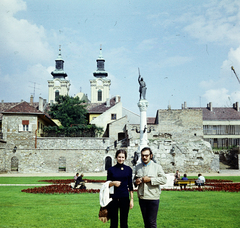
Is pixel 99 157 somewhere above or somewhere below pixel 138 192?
below

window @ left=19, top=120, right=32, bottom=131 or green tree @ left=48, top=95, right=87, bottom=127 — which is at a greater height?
green tree @ left=48, top=95, right=87, bottom=127

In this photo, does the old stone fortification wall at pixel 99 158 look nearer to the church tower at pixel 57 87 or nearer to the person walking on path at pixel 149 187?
the person walking on path at pixel 149 187

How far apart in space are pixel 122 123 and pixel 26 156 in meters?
16.7

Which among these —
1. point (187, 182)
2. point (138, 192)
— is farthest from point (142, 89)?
point (138, 192)

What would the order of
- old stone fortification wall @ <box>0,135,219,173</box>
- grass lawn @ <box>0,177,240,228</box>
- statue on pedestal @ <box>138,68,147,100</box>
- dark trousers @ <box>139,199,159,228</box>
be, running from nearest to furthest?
dark trousers @ <box>139,199,159,228</box>, grass lawn @ <box>0,177,240,228</box>, statue on pedestal @ <box>138,68,147,100</box>, old stone fortification wall @ <box>0,135,219,173</box>

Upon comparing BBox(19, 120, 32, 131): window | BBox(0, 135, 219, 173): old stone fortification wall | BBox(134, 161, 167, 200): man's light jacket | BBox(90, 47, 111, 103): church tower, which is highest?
BBox(90, 47, 111, 103): church tower

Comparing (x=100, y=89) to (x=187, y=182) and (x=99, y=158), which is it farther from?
(x=187, y=182)

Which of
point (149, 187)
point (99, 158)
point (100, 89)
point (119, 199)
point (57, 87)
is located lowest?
point (99, 158)

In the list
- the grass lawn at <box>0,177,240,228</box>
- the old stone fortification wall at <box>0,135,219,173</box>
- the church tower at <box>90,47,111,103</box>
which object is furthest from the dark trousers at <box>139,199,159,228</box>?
the church tower at <box>90,47,111,103</box>

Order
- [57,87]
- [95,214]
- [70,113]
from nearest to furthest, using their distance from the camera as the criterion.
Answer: [95,214]
[70,113]
[57,87]

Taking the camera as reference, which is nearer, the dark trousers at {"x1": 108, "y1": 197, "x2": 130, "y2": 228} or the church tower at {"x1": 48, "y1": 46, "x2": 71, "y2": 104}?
the dark trousers at {"x1": 108, "y1": 197, "x2": 130, "y2": 228}

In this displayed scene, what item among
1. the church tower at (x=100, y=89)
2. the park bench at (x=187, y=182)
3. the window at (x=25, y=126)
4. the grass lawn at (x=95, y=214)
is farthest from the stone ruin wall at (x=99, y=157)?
the church tower at (x=100, y=89)

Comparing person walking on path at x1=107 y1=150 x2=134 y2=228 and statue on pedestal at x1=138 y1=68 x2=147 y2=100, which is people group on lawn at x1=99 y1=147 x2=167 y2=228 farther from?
statue on pedestal at x1=138 y1=68 x2=147 y2=100

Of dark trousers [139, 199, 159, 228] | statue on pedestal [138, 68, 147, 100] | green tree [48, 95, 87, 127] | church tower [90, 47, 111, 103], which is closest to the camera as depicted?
dark trousers [139, 199, 159, 228]
